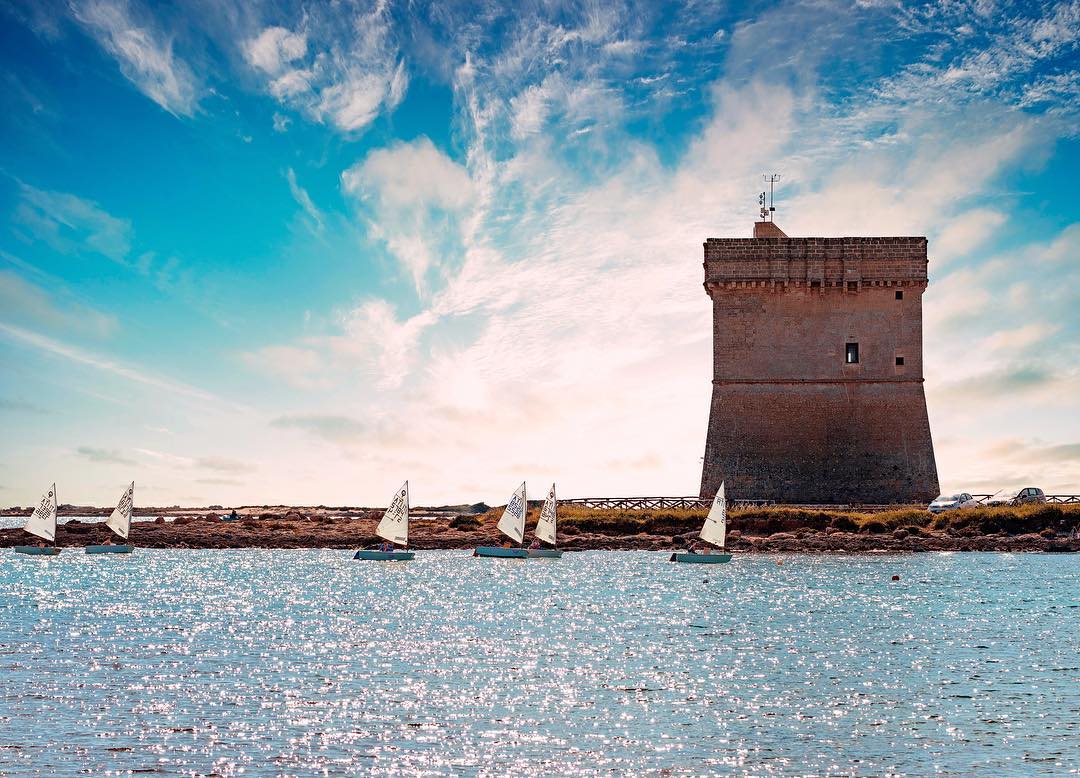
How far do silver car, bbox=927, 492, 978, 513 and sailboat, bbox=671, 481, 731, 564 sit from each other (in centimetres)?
1312

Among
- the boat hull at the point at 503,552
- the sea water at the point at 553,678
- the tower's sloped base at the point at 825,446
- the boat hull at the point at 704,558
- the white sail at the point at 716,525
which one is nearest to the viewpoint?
the sea water at the point at 553,678

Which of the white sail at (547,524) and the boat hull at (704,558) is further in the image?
the white sail at (547,524)

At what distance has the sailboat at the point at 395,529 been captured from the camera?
43281 millimetres

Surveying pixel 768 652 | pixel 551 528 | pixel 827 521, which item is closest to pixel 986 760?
pixel 768 652

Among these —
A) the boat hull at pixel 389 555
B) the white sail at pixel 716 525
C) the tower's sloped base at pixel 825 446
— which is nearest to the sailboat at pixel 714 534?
the white sail at pixel 716 525

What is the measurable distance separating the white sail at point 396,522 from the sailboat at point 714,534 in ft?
34.5

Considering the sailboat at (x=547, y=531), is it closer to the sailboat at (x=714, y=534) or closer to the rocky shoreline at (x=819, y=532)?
the rocky shoreline at (x=819, y=532)

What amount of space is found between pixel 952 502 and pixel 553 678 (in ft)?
120

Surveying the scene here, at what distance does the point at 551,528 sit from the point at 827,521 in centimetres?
1147

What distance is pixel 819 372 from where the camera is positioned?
163 ft

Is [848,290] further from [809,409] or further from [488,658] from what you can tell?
[488,658]

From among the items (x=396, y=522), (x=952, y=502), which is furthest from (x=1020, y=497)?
(x=396, y=522)

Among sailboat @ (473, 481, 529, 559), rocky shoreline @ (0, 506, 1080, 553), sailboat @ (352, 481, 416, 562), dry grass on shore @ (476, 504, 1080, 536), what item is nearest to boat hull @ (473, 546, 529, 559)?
sailboat @ (473, 481, 529, 559)

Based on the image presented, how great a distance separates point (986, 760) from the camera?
40.8 ft
